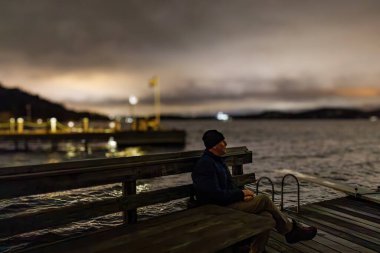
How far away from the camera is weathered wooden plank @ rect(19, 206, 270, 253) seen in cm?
315

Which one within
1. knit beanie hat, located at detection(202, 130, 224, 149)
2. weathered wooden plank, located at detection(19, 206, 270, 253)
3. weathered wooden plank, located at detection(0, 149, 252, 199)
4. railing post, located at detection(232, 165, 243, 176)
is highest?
knit beanie hat, located at detection(202, 130, 224, 149)

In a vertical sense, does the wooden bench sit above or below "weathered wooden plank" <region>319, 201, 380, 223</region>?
above

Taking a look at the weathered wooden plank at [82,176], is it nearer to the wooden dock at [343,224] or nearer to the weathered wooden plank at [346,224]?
the wooden dock at [343,224]

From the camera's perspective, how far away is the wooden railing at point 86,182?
342 centimetres

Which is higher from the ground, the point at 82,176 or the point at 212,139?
the point at 212,139

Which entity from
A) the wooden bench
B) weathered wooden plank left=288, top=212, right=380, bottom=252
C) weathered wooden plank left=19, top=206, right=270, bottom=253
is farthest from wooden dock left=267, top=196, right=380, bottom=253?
the wooden bench

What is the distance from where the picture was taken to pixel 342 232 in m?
5.63

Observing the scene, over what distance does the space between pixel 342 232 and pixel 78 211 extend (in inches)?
174

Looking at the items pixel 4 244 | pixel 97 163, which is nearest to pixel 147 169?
pixel 97 163

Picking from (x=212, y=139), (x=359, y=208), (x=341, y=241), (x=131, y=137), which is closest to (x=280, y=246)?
(x=341, y=241)

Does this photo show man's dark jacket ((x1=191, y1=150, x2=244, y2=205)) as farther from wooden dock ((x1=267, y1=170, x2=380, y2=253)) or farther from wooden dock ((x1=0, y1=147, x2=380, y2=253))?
wooden dock ((x1=267, y1=170, x2=380, y2=253))

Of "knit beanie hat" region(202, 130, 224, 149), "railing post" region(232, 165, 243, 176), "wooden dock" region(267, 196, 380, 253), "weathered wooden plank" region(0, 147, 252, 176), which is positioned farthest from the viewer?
"railing post" region(232, 165, 243, 176)

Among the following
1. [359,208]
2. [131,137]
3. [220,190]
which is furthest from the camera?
[131,137]

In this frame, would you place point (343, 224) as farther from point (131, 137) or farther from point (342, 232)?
point (131, 137)
